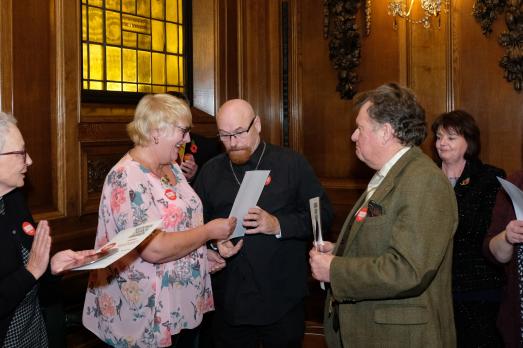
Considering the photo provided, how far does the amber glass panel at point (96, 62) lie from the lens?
12.3 feet

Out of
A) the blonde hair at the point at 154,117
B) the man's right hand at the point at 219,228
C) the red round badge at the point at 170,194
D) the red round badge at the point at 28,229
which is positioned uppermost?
the blonde hair at the point at 154,117

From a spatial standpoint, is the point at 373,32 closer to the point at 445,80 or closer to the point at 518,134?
the point at 445,80

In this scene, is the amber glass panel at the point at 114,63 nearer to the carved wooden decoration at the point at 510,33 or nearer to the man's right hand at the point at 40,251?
the man's right hand at the point at 40,251

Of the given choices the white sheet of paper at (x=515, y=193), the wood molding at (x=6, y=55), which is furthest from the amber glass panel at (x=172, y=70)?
the white sheet of paper at (x=515, y=193)

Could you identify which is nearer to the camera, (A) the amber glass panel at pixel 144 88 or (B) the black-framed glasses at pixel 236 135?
(B) the black-framed glasses at pixel 236 135

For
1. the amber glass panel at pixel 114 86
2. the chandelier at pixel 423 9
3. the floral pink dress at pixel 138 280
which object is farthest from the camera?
the chandelier at pixel 423 9

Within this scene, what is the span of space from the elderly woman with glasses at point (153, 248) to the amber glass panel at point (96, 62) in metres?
1.51

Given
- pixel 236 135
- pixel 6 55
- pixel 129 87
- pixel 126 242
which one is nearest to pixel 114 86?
pixel 129 87

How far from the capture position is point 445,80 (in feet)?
13.7

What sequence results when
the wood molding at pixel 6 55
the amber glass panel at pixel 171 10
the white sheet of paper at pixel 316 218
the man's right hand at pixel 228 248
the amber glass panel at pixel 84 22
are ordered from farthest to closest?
the amber glass panel at pixel 171 10 → the amber glass panel at pixel 84 22 → the wood molding at pixel 6 55 → the man's right hand at pixel 228 248 → the white sheet of paper at pixel 316 218

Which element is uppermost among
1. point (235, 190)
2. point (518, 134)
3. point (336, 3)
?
point (336, 3)

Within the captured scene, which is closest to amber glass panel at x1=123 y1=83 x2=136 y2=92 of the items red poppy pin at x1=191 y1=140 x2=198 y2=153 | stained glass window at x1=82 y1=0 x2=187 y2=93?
stained glass window at x1=82 y1=0 x2=187 y2=93

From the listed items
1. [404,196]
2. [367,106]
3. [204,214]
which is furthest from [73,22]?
[404,196]

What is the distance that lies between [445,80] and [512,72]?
489 mm
